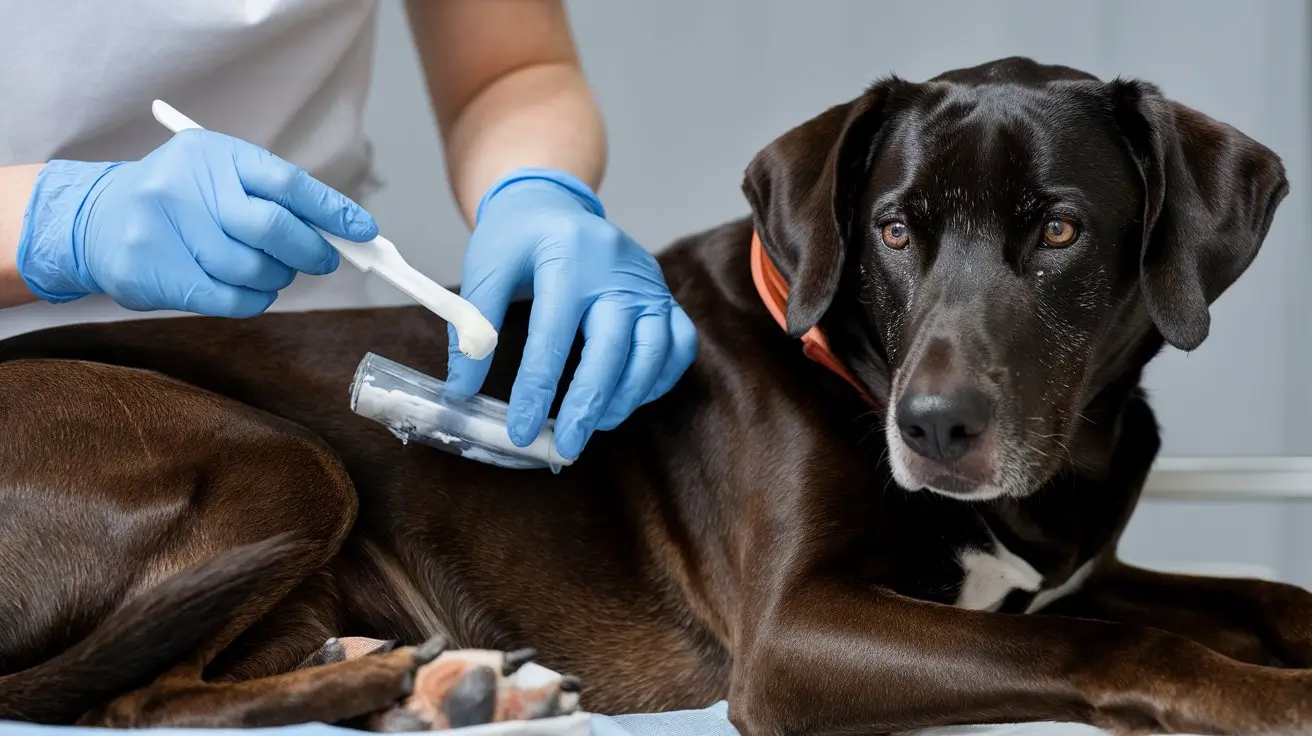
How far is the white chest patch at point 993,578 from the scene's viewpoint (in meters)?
1.58

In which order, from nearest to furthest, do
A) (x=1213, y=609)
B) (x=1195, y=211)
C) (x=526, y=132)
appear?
1. (x=1195, y=211)
2. (x=1213, y=609)
3. (x=526, y=132)

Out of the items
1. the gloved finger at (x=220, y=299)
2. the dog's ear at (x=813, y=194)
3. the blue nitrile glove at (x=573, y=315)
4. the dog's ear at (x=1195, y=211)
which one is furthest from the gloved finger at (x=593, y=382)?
the dog's ear at (x=1195, y=211)

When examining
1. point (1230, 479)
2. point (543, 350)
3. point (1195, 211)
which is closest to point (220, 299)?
point (543, 350)

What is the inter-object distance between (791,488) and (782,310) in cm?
26

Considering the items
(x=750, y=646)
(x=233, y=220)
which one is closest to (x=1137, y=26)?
(x=750, y=646)

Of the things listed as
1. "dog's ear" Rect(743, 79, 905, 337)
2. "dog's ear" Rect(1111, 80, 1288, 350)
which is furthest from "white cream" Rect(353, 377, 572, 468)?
"dog's ear" Rect(1111, 80, 1288, 350)

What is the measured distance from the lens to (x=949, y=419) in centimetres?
132

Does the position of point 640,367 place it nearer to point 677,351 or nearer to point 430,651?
point 677,351

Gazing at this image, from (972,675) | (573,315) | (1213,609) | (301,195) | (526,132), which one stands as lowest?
Answer: (1213,609)

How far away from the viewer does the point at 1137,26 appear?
2.53 m

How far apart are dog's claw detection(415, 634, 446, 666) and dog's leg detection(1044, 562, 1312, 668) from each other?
100 centimetres

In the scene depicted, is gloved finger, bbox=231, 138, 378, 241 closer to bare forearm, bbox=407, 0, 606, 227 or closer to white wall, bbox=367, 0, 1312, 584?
bare forearm, bbox=407, 0, 606, 227

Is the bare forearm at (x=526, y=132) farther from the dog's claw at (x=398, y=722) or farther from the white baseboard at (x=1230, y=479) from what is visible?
the white baseboard at (x=1230, y=479)

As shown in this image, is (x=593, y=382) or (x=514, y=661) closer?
(x=514, y=661)
